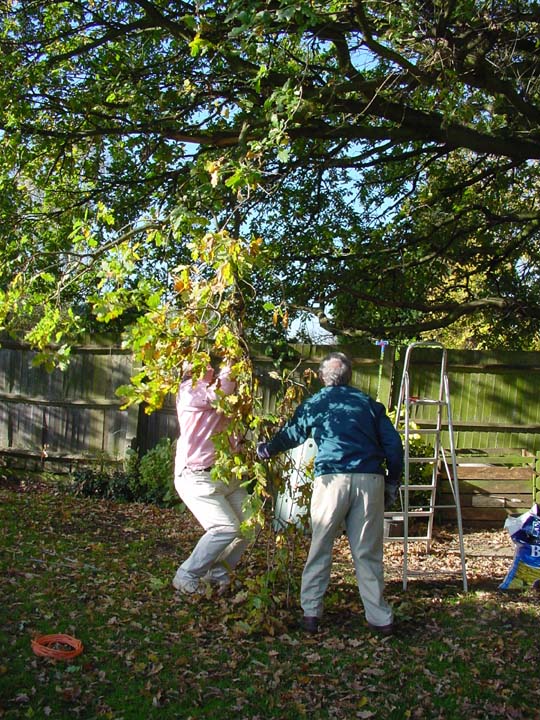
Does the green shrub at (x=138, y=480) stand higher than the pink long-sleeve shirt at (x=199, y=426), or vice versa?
the pink long-sleeve shirt at (x=199, y=426)

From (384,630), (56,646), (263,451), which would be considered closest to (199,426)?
(263,451)

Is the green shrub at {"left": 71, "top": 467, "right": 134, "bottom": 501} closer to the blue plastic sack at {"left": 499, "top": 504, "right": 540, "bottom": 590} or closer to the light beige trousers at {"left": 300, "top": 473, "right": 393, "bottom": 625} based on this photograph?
the light beige trousers at {"left": 300, "top": 473, "right": 393, "bottom": 625}

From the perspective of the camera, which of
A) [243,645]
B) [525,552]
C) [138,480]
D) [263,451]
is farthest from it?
[138,480]

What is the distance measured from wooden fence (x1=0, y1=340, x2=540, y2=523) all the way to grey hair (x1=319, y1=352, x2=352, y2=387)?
3456mm

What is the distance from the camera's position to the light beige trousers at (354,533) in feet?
16.7

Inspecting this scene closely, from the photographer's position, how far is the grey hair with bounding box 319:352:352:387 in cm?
538

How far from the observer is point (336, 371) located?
17.7 ft

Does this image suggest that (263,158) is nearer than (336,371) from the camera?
No

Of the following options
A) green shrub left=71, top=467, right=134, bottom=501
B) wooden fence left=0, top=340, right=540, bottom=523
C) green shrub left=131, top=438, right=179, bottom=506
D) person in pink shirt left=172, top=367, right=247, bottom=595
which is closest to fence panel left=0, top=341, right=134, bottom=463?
wooden fence left=0, top=340, right=540, bottom=523

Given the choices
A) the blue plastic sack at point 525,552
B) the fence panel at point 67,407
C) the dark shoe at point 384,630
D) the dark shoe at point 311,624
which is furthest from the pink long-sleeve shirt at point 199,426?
the fence panel at point 67,407

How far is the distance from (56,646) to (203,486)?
1493 millimetres

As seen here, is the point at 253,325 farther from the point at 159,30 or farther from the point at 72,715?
the point at 72,715

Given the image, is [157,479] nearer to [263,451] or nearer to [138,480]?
[138,480]

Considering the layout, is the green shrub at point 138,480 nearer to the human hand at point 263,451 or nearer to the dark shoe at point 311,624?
the human hand at point 263,451
